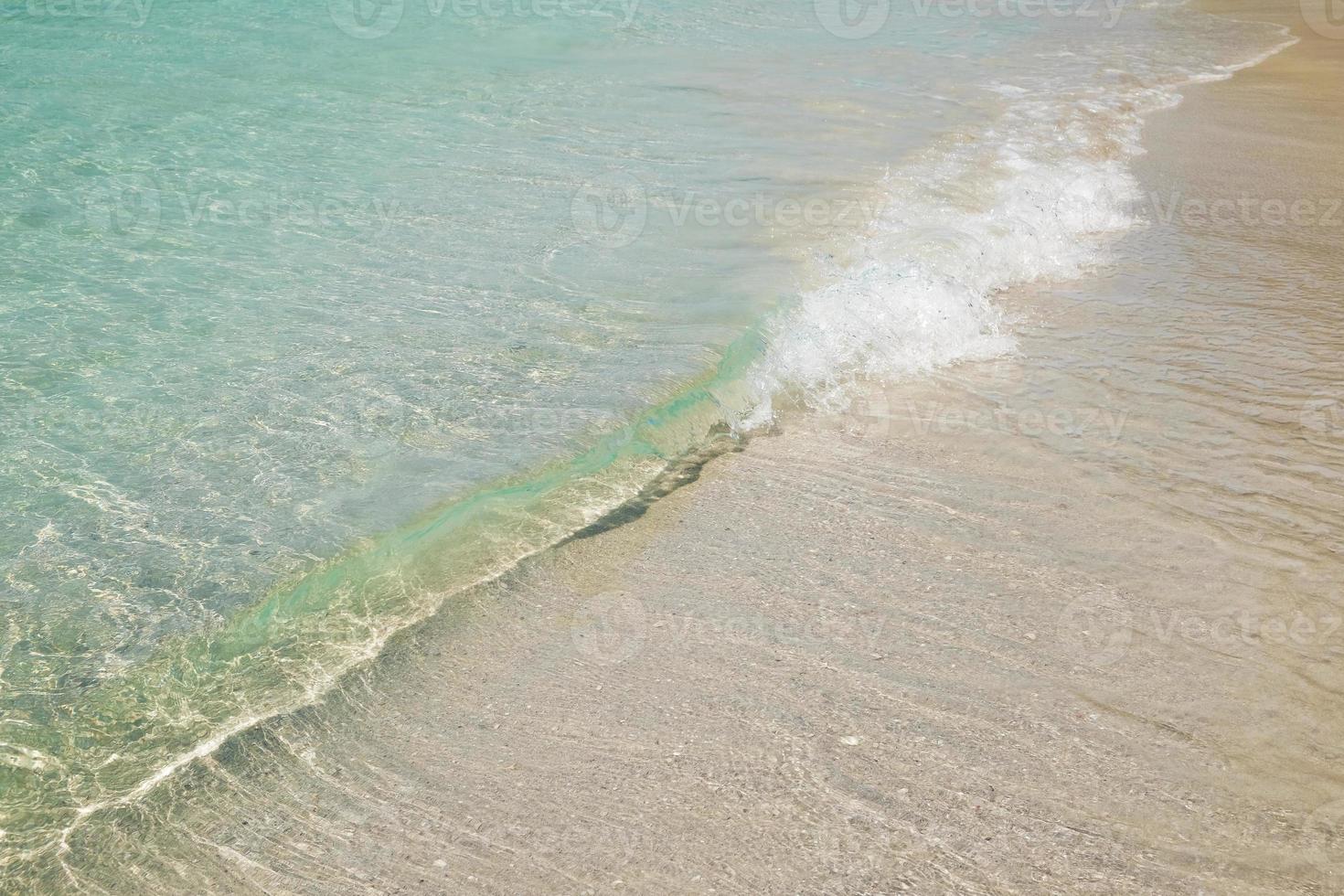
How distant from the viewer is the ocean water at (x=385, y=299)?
3.86 metres

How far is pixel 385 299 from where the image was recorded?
6285 millimetres

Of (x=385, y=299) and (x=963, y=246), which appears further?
(x=963, y=246)

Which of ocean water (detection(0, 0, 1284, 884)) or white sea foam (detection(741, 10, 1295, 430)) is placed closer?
ocean water (detection(0, 0, 1284, 884))

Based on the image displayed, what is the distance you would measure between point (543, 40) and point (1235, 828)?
1200cm

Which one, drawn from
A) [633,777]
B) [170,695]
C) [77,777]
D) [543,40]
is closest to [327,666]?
[170,695]

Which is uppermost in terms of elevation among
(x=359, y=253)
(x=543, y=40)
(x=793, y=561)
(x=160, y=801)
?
(x=543, y=40)

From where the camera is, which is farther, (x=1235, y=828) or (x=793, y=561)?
(x=793, y=561)

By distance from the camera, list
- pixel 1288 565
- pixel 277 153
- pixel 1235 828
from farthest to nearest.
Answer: pixel 277 153
pixel 1288 565
pixel 1235 828

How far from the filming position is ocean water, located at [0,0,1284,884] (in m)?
3.86

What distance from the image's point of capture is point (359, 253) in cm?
690

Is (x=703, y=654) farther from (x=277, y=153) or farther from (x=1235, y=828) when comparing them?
(x=277, y=153)

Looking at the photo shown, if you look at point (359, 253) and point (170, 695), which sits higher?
point (359, 253)

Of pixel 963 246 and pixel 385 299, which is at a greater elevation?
pixel 963 246

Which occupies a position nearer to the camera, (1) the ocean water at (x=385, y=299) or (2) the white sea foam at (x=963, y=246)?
(1) the ocean water at (x=385, y=299)
